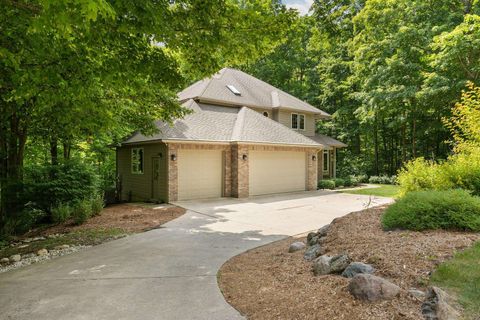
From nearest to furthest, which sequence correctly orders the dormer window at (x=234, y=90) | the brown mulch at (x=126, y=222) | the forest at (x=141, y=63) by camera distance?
the forest at (x=141, y=63) < the brown mulch at (x=126, y=222) < the dormer window at (x=234, y=90)

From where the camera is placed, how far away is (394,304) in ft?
9.67

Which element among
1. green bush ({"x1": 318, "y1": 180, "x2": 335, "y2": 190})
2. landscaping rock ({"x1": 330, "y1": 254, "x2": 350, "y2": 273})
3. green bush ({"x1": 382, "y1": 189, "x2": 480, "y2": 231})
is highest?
green bush ({"x1": 382, "y1": 189, "x2": 480, "y2": 231})

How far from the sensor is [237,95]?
19.0 metres

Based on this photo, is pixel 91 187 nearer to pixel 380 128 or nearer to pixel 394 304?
pixel 394 304

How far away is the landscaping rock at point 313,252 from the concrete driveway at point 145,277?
149 cm

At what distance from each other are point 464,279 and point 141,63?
6460 millimetres

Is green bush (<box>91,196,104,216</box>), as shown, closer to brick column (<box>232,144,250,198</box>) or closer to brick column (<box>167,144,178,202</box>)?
brick column (<box>167,144,178,202</box>)

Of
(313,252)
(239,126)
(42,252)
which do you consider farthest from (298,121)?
(42,252)

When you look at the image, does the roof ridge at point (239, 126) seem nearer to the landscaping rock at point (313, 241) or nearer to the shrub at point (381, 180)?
the landscaping rock at point (313, 241)

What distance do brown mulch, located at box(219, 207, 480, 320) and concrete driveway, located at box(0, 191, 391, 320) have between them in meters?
0.32

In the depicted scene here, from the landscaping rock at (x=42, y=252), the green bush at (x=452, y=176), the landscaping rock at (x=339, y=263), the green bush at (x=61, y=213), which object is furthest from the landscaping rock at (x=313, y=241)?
the green bush at (x=61, y=213)

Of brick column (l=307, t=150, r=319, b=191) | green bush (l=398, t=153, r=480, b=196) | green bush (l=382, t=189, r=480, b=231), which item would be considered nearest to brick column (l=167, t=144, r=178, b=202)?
brick column (l=307, t=150, r=319, b=191)

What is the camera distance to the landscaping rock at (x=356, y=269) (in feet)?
11.8

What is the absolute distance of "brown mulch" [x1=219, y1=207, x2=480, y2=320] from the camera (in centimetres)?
304
